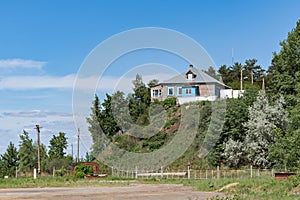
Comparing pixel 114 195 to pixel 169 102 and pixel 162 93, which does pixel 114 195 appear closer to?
pixel 169 102

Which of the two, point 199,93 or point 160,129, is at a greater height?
point 199,93

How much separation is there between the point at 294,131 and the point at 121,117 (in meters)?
28.8

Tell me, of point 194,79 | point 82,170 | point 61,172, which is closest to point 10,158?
point 61,172

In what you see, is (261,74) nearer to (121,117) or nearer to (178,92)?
(178,92)

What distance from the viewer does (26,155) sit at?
76.4 metres

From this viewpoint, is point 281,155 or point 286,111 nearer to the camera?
point 281,155

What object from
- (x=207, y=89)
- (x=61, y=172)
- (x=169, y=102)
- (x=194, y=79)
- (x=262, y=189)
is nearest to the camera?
(x=262, y=189)

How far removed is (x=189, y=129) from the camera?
Result: 7050 centimetres

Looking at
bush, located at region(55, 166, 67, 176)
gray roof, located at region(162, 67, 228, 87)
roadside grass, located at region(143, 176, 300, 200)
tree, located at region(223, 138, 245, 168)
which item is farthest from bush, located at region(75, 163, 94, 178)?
gray roof, located at region(162, 67, 228, 87)

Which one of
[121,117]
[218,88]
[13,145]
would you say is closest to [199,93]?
[218,88]

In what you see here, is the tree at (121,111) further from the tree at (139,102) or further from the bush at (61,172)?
the bush at (61,172)

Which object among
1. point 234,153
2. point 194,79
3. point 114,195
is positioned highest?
point 194,79

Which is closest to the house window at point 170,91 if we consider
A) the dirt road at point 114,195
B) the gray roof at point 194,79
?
the gray roof at point 194,79

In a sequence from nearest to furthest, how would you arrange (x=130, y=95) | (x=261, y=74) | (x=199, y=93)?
(x=130, y=95) < (x=199, y=93) < (x=261, y=74)
